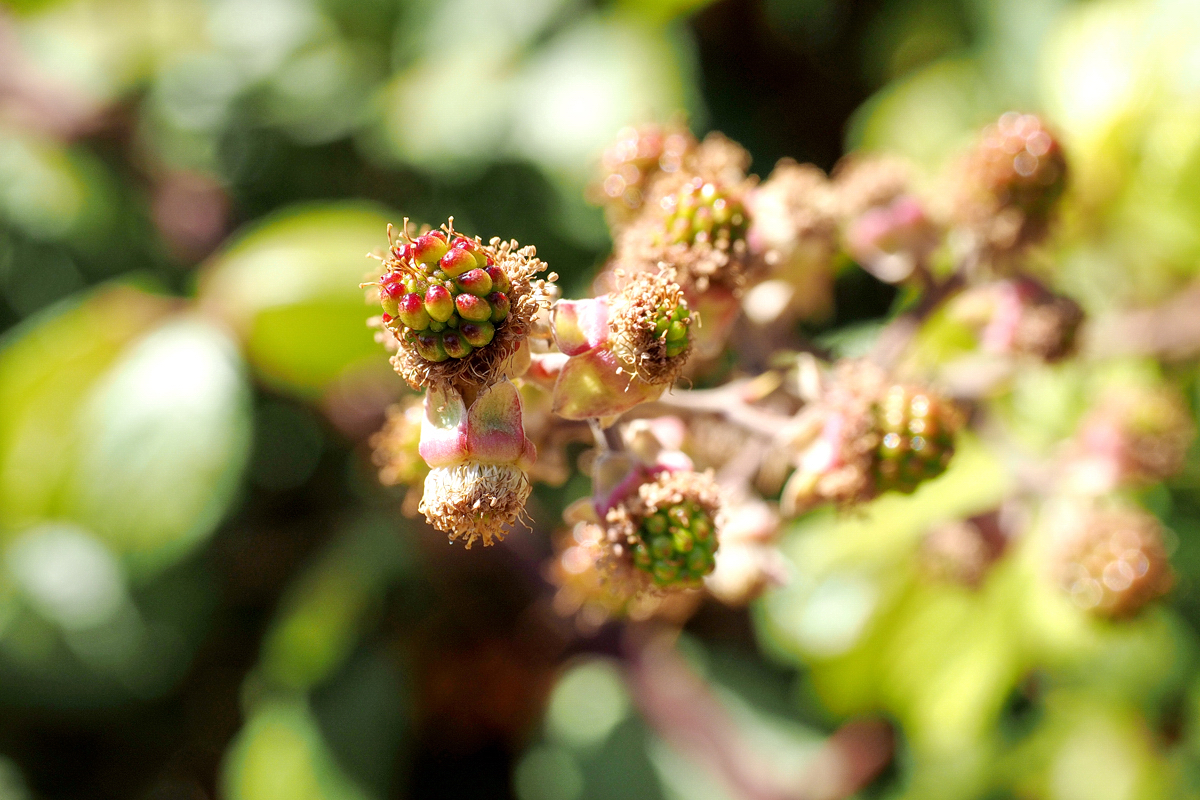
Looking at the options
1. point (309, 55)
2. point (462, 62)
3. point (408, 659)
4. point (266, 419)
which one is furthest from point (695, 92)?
point (408, 659)

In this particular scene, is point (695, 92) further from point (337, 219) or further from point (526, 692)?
point (526, 692)

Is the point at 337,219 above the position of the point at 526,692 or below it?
above

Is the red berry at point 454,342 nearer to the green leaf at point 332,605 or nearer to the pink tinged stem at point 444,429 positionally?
the pink tinged stem at point 444,429

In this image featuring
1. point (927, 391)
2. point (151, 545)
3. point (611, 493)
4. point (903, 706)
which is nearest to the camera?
point (611, 493)

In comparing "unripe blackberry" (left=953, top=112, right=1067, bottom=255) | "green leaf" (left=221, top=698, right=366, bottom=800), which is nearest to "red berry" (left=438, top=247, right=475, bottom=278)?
"unripe blackberry" (left=953, top=112, right=1067, bottom=255)

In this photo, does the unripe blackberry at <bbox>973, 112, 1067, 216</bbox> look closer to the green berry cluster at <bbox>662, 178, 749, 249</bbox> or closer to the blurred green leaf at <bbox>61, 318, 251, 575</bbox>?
the green berry cluster at <bbox>662, 178, 749, 249</bbox>

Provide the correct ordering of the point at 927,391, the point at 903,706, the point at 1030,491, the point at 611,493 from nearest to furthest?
1. the point at 611,493
2. the point at 927,391
3. the point at 1030,491
4. the point at 903,706

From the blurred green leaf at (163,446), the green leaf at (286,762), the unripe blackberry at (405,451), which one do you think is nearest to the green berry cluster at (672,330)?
the unripe blackberry at (405,451)
